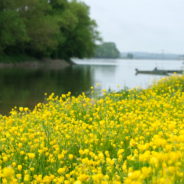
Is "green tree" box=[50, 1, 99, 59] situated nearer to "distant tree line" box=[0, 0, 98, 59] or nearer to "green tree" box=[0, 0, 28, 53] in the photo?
"distant tree line" box=[0, 0, 98, 59]

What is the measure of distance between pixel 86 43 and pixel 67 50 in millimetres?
4499

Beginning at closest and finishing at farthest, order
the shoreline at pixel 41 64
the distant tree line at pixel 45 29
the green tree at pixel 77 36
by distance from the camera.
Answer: the distant tree line at pixel 45 29 < the shoreline at pixel 41 64 < the green tree at pixel 77 36

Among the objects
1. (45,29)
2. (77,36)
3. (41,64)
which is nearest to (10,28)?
(45,29)

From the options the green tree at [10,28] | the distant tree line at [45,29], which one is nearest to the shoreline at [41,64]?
the distant tree line at [45,29]

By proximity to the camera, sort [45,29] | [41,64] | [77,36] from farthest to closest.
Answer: [77,36] → [41,64] → [45,29]

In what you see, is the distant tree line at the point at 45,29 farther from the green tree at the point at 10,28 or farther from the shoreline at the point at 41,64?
the shoreline at the point at 41,64

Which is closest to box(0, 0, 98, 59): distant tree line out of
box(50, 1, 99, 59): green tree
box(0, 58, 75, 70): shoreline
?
box(50, 1, 99, 59): green tree

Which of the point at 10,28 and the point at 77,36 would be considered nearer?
the point at 10,28

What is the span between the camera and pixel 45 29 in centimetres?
5741

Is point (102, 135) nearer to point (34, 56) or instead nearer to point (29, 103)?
point (29, 103)

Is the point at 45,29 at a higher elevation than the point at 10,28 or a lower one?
higher

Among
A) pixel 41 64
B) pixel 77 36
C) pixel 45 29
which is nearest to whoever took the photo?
pixel 45 29

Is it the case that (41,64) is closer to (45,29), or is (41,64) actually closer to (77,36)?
(45,29)

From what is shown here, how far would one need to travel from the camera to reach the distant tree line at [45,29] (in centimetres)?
5100
